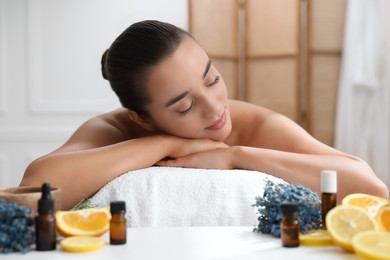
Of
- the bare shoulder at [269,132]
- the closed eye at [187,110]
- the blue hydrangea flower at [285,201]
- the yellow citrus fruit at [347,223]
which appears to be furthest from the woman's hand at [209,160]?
the yellow citrus fruit at [347,223]

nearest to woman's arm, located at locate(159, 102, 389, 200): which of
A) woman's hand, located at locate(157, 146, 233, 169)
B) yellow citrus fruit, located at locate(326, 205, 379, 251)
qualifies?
woman's hand, located at locate(157, 146, 233, 169)

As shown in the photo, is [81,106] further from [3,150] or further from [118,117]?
[118,117]

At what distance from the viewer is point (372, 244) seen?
2.83 ft

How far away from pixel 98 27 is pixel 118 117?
1.99 meters

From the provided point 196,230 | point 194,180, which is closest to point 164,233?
point 196,230

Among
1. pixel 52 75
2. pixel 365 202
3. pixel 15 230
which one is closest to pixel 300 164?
pixel 365 202

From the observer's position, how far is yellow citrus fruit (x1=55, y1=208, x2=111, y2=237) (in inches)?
39.6

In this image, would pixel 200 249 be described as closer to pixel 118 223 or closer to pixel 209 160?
pixel 118 223

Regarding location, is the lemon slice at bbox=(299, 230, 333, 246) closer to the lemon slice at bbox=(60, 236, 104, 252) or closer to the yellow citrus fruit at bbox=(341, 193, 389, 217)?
the yellow citrus fruit at bbox=(341, 193, 389, 217)

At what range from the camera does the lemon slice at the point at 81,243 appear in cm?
92

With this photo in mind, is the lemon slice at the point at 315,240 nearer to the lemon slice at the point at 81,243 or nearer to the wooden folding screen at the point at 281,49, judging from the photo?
the lemon slice at the point at 81,243

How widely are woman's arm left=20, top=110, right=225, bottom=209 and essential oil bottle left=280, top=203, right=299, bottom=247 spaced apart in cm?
62

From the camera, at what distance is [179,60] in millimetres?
1584

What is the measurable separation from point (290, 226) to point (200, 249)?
0.47 feet
